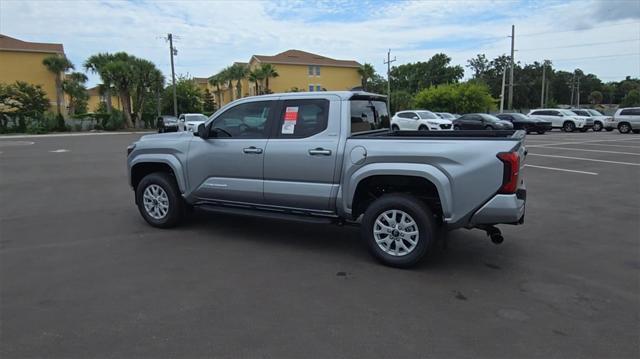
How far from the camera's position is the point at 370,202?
5.16 m

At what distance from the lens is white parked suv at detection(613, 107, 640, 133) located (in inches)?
1114

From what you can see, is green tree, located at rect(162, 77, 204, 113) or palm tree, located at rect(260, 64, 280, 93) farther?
palm tree, located at rect(260, 64, 280, 93)

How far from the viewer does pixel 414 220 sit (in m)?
4.66

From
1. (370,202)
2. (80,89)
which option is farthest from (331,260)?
(80,89)

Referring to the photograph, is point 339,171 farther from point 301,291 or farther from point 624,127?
point 624,127

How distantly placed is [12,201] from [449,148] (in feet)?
26.1

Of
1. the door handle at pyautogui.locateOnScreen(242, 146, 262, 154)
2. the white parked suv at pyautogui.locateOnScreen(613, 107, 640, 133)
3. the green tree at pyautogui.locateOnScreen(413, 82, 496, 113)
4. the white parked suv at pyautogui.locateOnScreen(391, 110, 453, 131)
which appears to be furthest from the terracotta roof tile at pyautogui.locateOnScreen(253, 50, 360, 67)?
the door handle at pyautogui.locateOnScreen(242, 146, 262, 154)

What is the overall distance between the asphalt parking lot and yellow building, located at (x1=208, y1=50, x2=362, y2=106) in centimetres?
5683

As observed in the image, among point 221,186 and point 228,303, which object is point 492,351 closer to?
point 228,303

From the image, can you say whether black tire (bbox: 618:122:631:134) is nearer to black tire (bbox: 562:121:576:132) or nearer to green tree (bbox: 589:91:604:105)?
black tire (bbox: 562:121:576:132)

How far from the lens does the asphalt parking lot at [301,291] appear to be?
3273 millimetres

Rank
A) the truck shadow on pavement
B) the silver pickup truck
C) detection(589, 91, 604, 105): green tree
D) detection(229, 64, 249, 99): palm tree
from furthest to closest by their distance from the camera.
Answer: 1. detection(589, 91, 604, 105): green tree
2. detection(229, 64, 249, 99): palm tree
3. the truck shadow on pavement
4. the silver pickup truck

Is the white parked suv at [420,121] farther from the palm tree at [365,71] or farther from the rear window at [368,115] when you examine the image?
the palm tree at [365,71]

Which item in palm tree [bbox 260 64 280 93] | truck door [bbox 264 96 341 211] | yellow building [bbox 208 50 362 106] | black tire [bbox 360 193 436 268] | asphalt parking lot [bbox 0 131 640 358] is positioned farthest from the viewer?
yellow building [bbox 208 50 362 106]
